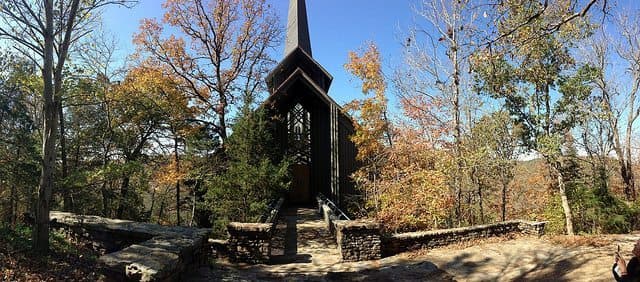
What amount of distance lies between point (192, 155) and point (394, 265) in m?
9.88

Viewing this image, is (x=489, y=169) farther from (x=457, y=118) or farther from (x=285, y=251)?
(x=285, y=251)

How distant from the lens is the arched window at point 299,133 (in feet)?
58.5

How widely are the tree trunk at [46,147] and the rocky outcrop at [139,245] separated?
3.73ft

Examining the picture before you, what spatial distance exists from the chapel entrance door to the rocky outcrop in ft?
33.7

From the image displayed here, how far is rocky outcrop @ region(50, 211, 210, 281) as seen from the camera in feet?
Answer: 13.9

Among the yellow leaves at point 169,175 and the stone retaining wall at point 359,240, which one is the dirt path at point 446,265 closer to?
the stone retaining wall at point 359,240

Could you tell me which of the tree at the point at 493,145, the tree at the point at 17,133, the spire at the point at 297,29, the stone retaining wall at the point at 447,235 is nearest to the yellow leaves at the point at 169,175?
the tree at the point at 17,133

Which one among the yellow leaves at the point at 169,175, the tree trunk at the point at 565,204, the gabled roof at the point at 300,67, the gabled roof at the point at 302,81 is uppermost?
the gabled roof at the point at 300,67

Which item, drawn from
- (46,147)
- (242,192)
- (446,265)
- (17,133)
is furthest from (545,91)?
(17,133)

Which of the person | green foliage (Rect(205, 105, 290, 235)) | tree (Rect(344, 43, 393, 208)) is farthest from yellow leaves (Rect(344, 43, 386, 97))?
the person

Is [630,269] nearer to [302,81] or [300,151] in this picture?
[302,81]

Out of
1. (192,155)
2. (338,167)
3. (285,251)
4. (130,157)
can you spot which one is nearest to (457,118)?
(338,167)

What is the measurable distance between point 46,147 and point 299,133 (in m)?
12.6

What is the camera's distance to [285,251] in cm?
884
